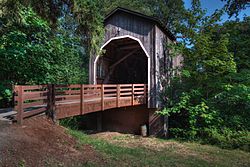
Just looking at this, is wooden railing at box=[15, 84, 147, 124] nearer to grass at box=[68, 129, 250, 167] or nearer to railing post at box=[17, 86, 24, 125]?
railing post at box=[17, 86, 24, 125]

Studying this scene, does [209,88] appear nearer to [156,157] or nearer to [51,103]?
[156,157]

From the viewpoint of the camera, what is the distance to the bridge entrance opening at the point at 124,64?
43.0 ft

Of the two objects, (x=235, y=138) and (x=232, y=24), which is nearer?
(x=235, y=138)

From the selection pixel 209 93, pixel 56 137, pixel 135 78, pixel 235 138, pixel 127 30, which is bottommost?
pixel 235 138

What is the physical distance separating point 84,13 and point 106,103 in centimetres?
421

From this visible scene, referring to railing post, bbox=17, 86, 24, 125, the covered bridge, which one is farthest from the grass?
the covered bridge

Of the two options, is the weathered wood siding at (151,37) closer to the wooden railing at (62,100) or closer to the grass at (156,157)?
the wooden railing at (62,100)

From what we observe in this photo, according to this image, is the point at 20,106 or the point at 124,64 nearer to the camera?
the point at 20,106

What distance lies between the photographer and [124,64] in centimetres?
1426

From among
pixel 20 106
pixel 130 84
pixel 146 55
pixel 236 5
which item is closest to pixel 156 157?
pixel 20 106

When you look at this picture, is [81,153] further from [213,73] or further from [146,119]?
[213,73]

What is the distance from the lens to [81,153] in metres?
4.41

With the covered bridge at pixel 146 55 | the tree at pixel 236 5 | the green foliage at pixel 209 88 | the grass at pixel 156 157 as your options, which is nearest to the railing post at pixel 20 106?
the grass at pixel 156 157

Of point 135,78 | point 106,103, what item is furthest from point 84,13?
point 135,78
